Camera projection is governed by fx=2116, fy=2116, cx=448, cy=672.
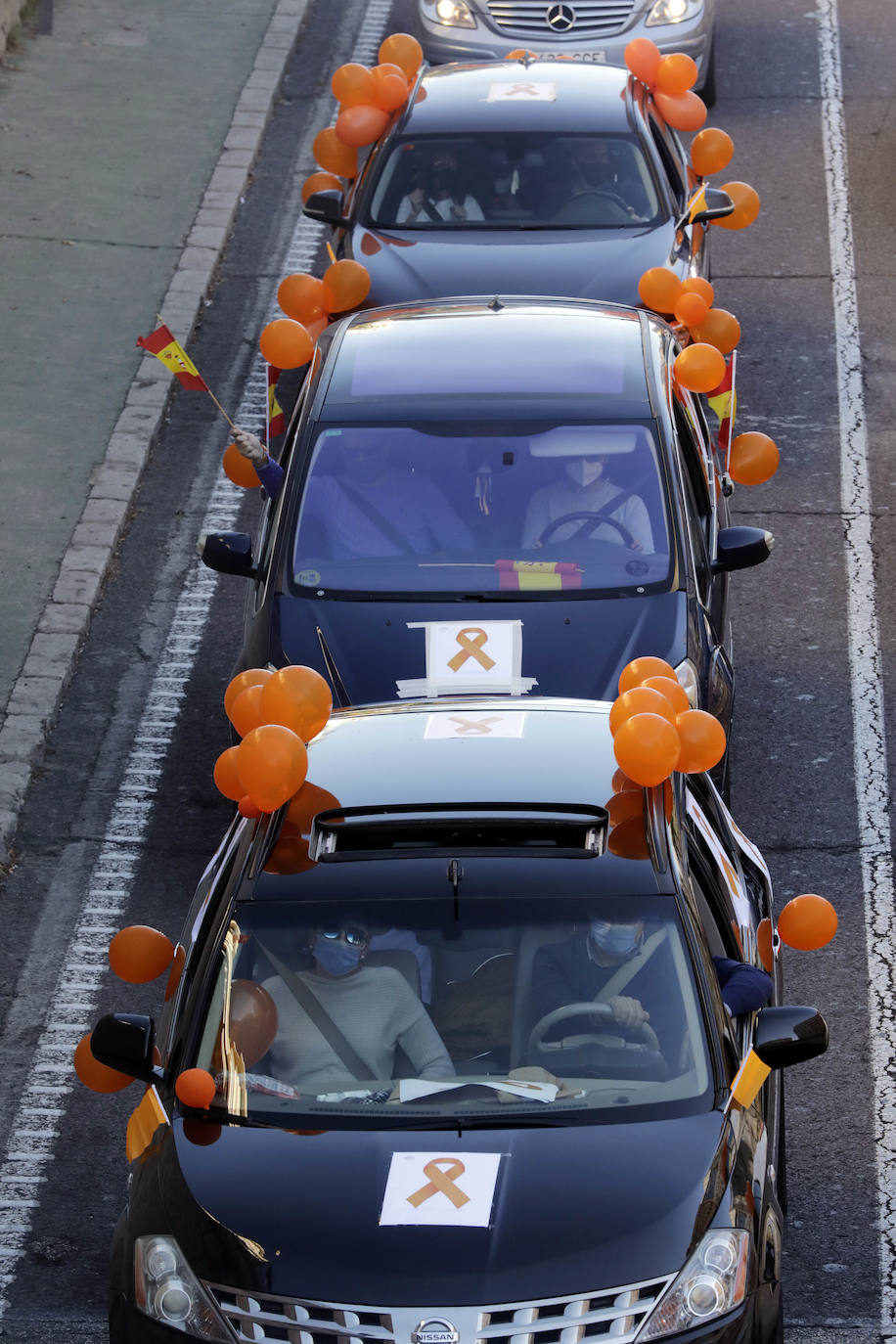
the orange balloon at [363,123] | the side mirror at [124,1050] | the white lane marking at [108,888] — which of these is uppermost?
the orange balloon at [363,123]

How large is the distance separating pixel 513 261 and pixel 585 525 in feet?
10.1

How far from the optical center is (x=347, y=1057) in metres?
5.27

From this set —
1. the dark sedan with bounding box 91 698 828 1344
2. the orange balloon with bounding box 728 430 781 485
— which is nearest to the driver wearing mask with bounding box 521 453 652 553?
the orange balloon with bounding box 728 430 781 485

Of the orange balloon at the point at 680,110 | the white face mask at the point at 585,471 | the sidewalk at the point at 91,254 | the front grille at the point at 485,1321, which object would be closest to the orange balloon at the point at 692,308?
the white face mask at the point at 585,471

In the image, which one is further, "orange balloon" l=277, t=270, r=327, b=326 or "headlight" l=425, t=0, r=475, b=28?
"headlight" l=425, t=0, r=475, b=28

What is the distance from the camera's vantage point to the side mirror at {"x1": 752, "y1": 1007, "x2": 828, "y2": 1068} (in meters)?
5.23

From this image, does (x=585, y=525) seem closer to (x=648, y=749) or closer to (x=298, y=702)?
(x=298, y=702)

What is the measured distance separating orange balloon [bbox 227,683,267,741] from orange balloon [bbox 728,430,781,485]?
4006 mm

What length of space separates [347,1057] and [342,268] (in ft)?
18.9

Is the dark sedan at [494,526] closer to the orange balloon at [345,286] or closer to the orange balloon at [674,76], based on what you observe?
the orange balloon at [345,286]

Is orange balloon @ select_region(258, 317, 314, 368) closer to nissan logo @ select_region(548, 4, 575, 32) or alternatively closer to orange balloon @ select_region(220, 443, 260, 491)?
orange balloon @ select_region(220, 443, 260, 491)

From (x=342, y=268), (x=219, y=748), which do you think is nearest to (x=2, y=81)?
(x=342, y=268)

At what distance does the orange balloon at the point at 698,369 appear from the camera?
8859 millimetres

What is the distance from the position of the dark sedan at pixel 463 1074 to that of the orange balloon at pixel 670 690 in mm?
254
